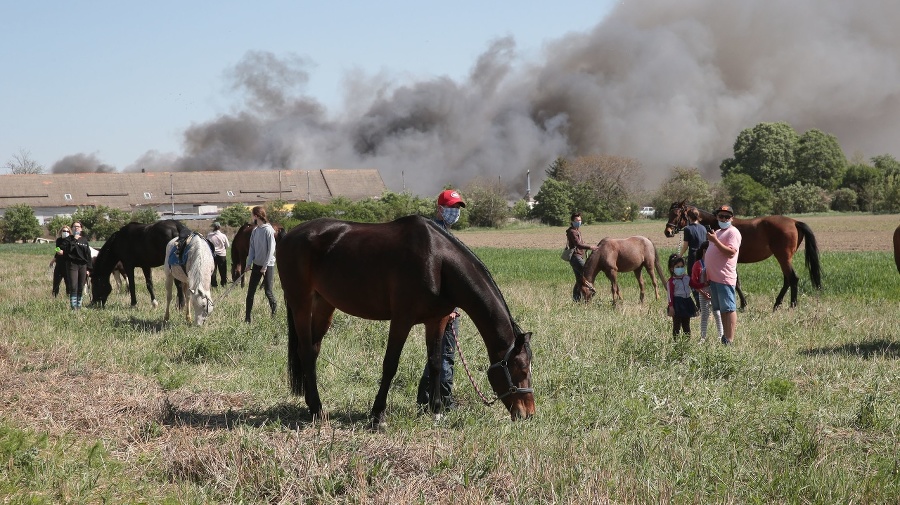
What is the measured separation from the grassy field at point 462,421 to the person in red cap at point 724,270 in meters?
0.50

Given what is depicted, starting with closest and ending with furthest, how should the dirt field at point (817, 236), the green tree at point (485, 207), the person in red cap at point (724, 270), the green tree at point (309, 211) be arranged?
the person in red cap at point (724, 270)
the dirt field at point (817, 236)
the green tree at point (309, 211)
the green tree at point (485, 207)

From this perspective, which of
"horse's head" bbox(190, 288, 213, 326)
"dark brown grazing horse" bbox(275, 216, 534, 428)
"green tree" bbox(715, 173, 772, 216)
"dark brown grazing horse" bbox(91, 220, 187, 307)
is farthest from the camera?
"green tree" bbox(715, 173, 772, 216)

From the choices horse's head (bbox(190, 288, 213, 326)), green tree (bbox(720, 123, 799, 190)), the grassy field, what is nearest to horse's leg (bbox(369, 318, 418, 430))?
the grassy field

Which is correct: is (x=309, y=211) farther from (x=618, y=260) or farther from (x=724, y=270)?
(x=724, y=270)

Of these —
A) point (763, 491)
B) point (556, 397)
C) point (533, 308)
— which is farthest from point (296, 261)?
point (533, 308)

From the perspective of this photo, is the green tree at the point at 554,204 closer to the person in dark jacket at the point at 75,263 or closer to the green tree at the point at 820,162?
the green tree at the point at 820,162

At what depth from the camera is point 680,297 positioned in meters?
11.1

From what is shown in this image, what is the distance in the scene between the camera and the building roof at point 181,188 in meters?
84.2

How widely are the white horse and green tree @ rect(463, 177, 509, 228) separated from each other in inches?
2274

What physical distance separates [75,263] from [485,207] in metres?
57.2

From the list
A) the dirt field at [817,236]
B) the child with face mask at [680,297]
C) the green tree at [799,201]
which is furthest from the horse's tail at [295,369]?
the green tree at [799,201]

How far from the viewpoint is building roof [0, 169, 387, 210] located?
84.2 m

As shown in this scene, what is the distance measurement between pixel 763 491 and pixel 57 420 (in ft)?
18.0

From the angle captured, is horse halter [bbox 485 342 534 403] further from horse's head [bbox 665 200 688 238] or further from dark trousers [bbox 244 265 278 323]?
horse's head [bbox 665 200 688 238]
